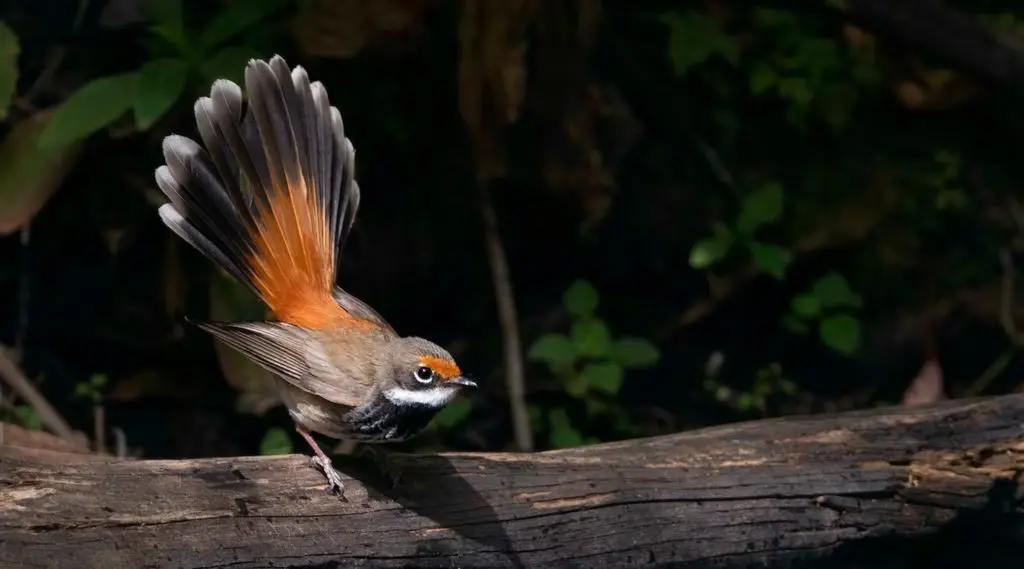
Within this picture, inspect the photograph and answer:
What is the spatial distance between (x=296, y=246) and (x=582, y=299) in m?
1.50

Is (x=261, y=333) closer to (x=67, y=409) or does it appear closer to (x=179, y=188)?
(x=179, y=188)

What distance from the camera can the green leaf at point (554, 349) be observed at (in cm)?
419

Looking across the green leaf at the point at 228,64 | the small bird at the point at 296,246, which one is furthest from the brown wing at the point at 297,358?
the green leaf at the point at 228,64

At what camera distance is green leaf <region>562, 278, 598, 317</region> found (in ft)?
14.1

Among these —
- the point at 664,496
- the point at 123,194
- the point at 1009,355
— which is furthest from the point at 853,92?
the point at 123,194

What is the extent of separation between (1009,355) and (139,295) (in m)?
3.19

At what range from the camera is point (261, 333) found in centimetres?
292

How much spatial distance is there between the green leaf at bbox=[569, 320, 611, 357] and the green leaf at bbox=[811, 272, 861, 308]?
87 cm

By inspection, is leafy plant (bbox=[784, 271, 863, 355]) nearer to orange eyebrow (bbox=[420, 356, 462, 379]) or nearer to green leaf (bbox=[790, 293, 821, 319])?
green leaf (bbox=[790, 293, 821, 319])

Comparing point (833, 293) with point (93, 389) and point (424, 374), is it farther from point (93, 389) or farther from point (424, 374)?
point (93, 389)

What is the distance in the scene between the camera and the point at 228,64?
368 centimetres

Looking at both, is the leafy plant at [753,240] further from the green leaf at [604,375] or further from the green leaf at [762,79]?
the green leaf at [604,375]

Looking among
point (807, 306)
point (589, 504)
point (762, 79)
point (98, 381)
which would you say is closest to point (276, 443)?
point (98, 381)

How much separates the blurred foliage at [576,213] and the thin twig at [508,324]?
79 mm
